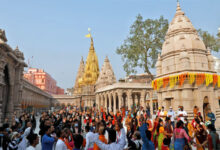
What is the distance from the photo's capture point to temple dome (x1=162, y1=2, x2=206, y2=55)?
41.3 feet

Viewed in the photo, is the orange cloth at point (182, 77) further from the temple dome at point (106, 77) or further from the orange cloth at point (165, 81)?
the temple dome at point (106, 77)

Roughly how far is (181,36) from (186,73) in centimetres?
322

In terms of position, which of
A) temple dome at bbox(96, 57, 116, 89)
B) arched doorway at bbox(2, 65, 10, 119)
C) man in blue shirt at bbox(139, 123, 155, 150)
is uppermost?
temple dome at bbox(96, 57, 116, 89)

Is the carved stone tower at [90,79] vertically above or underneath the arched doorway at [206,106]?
above

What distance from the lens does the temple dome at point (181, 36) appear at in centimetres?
1260

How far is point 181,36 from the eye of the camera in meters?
12.8

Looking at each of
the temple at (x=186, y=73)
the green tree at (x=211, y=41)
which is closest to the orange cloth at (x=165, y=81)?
the temple at (x=186, y=73)

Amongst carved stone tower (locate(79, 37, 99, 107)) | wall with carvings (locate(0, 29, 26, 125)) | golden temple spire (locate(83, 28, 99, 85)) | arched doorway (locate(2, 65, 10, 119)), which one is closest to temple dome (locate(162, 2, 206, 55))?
wall with carvings (locate(0, 29, 26, 125))

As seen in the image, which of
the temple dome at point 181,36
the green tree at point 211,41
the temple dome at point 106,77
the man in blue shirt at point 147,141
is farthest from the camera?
the temple dome at point 106,77

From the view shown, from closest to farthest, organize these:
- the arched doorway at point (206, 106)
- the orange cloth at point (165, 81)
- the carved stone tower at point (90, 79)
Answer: the arched doorway at point (206, 106) < the orange cloth at point (165, 81) < the carved stone tower at point (90, 79)

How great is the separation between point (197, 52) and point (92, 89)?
39.8 m

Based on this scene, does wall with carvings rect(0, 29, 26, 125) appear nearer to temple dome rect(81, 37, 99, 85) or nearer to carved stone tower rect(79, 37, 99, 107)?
carved stone tower rect(79, 37, 99, 107)

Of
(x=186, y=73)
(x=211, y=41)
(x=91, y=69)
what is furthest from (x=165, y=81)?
(x=91, y=69)

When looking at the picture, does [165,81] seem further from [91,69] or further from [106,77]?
[91,69]
